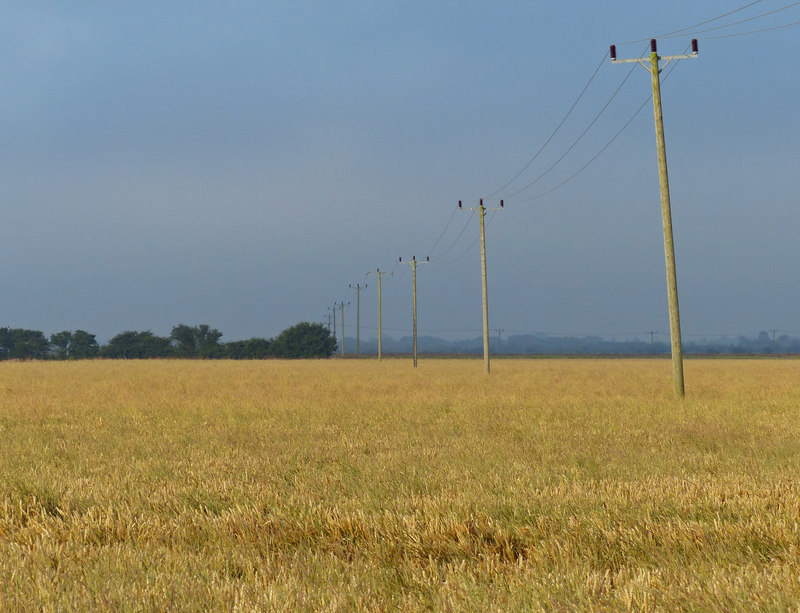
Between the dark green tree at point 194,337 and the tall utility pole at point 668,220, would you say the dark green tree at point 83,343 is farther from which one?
the tall utility pole at point 668,220

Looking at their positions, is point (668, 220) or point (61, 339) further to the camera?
point (61, 339)

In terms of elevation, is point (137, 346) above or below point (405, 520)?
above

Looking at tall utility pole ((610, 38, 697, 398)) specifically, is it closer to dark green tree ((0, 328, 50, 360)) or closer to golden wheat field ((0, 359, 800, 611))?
golden wheat field ((0, 359, 800, 611))

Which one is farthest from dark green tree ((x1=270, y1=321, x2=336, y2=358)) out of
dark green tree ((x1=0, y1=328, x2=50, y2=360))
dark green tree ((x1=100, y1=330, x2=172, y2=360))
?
dark green tree ((x1=0, y1=328, x2=50, y2=360))

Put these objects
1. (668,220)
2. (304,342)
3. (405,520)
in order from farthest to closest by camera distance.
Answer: (304,342) < (668,220) < (405,520)

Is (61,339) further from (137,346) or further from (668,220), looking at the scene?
(668,220)

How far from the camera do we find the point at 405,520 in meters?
5.08

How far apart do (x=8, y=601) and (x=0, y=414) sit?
1420cm

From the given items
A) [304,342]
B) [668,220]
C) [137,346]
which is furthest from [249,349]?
[668,220]

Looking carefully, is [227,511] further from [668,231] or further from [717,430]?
[668,231]

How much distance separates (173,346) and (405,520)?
138 metres

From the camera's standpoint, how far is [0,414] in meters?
15.9

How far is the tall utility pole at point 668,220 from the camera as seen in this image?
830 inches

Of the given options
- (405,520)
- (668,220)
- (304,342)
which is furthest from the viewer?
(304,342)
